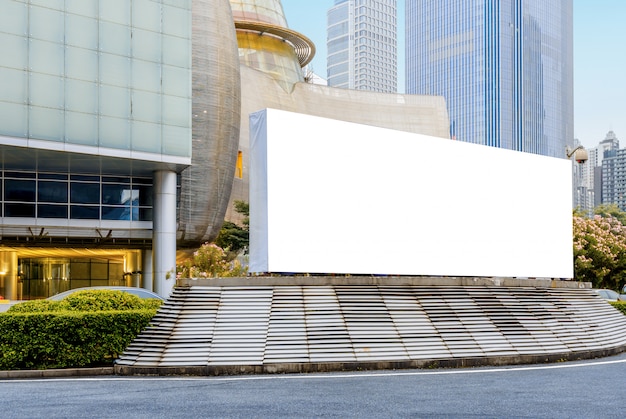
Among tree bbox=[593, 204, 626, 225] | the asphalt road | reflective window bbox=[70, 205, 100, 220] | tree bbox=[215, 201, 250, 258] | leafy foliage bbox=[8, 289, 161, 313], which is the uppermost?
tree bbox=[593, 204, 626, 225]

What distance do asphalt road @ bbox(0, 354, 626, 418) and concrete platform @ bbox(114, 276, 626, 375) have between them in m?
0.68

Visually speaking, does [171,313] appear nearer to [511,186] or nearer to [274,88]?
[511,186]

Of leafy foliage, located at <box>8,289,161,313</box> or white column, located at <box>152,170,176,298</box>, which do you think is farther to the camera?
white column, located at <box>152,170,176,298</box>

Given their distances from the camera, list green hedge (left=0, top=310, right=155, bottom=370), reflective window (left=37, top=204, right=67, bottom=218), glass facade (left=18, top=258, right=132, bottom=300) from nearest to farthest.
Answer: green hedge (left=0, top=310, right=155, bottom=370)
reflective window (left=37, top=204, right=67, bottom=218)
glass facade (left=18, top=258, right=132, bottom=300)

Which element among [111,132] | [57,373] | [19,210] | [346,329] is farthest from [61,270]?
[346,329]

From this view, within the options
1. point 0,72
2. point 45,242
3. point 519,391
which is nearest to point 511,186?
point 519,391

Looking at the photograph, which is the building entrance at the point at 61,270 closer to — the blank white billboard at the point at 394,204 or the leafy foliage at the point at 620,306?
the blank white billboard at the point at 394,204

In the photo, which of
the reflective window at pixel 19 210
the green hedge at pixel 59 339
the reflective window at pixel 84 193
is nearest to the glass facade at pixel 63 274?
the reflective window at pixel 84 193

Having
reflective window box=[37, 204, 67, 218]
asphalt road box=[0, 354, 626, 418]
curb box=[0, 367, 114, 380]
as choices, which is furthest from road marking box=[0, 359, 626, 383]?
reflective window box=[37, 204, 67, 218]

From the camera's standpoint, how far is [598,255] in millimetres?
40406

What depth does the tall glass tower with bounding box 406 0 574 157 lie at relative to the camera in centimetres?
18150

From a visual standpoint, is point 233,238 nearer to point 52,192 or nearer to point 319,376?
point 52,192

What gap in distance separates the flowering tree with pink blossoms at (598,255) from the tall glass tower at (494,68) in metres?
137

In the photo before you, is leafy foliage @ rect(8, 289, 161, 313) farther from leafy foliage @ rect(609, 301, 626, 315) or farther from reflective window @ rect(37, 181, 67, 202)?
reflective window @ rect(37, 181, 67, 202)
